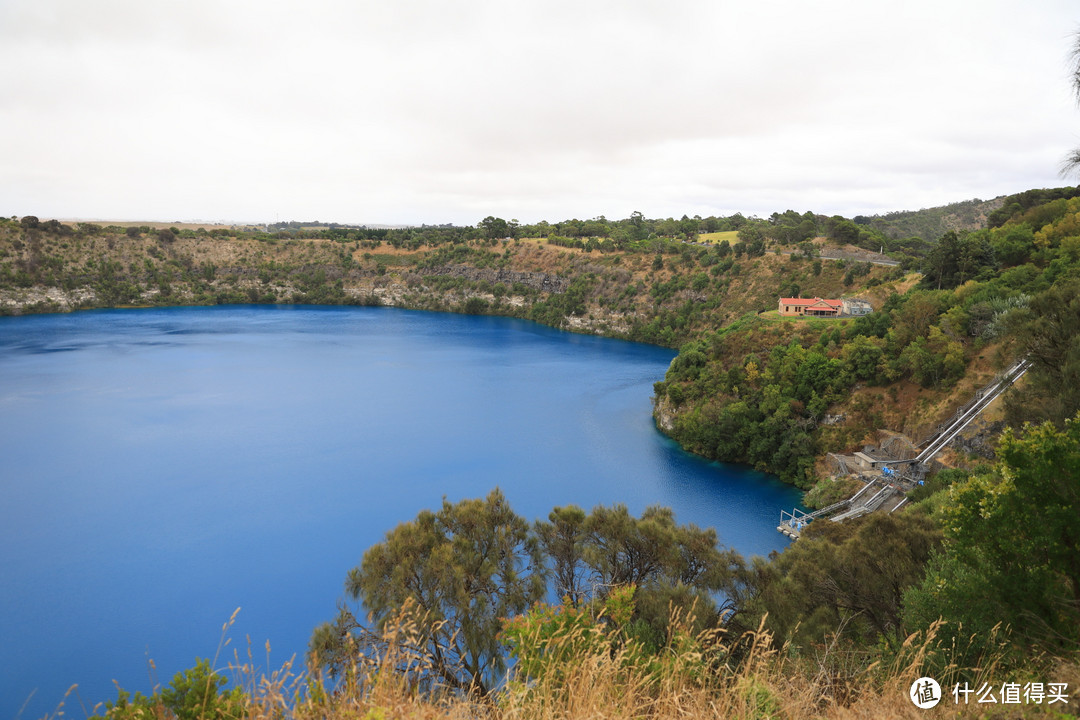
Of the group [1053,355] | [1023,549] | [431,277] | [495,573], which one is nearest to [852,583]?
[1023,549]

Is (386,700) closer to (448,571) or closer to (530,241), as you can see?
(448,571)

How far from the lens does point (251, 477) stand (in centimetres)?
3030

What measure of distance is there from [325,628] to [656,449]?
2531 cm

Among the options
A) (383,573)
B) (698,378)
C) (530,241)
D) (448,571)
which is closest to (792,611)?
(448,571)

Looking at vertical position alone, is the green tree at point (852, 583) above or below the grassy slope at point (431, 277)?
below

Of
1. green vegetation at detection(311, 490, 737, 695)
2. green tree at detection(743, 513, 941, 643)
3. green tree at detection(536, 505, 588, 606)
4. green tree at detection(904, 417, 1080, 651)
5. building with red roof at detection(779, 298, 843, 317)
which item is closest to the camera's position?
green tree at detection(904, 417, 1080, 651)

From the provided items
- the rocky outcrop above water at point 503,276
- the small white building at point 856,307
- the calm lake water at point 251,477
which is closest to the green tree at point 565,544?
the calm lake water at point 251,477

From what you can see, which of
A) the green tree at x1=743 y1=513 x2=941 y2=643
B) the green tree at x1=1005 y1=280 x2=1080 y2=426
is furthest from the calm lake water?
the green tree at x1=1005 y1=280 x2=1080 y2=426

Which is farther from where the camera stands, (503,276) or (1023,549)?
(503,276)

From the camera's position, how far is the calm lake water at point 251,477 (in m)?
18.6

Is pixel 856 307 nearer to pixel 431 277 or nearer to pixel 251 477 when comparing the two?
pixel 251 477

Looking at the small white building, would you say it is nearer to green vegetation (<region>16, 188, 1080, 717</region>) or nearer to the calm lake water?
green vegetation (<region>16, 188, 1080, 717</region>)

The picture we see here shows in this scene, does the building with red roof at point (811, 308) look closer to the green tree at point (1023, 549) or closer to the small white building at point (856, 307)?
the small white building at point (856, 307)

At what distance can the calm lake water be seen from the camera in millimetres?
18609
